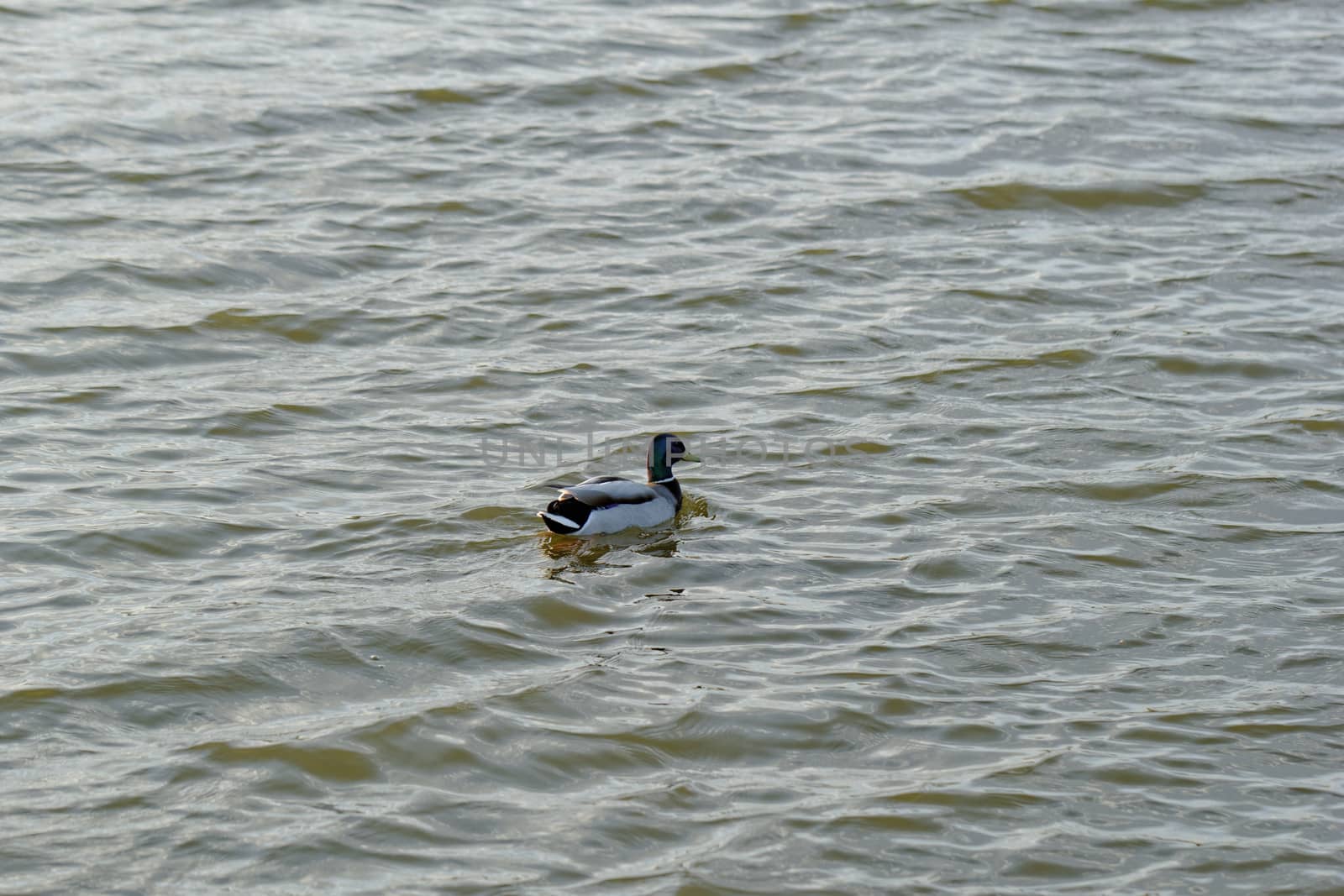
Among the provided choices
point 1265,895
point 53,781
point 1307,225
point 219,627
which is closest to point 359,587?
point 219,627

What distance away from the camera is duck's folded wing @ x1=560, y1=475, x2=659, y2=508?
909 cm

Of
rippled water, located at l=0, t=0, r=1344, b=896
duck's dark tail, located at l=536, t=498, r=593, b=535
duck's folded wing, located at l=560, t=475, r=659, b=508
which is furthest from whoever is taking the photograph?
duck's folded wing, located at l=560, t=475, r=659, b=508

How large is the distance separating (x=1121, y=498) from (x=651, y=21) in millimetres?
10608

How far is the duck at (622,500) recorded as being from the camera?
29.6ft

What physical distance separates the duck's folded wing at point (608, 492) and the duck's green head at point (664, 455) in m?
0.24

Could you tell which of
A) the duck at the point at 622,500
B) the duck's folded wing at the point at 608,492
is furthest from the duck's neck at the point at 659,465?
the duck's folded wing at the point at 608,492

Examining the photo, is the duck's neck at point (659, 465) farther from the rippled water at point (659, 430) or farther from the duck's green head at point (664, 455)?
the rippled water at point (659, 430)

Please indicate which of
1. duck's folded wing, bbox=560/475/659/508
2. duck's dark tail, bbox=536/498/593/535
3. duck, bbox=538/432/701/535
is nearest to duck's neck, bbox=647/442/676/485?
duck, bbox=538/432/701/535

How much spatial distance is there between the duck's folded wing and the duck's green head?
0.24m

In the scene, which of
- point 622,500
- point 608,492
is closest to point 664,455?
point 622,500

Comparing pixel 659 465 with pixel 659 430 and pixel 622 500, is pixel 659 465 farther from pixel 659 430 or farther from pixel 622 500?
pixel 659 430

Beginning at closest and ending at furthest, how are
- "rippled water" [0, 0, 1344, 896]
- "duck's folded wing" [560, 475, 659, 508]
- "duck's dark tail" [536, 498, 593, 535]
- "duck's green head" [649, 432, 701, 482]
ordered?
1. "rippled water" [0, 0, 1344, 896]
2. "duck's dark tail" [536, 498, 593, 535]
3. "duck's folded wing" [560, 475, 659, 508]
4. "duck's green head" [649, 432, 701, 482]

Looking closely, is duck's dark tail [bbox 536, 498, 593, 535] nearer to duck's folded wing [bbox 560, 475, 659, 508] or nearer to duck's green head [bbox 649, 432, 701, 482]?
duck's folded wing [bbox 560, 475, 659, 508]

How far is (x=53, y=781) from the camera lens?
659 centimetres
